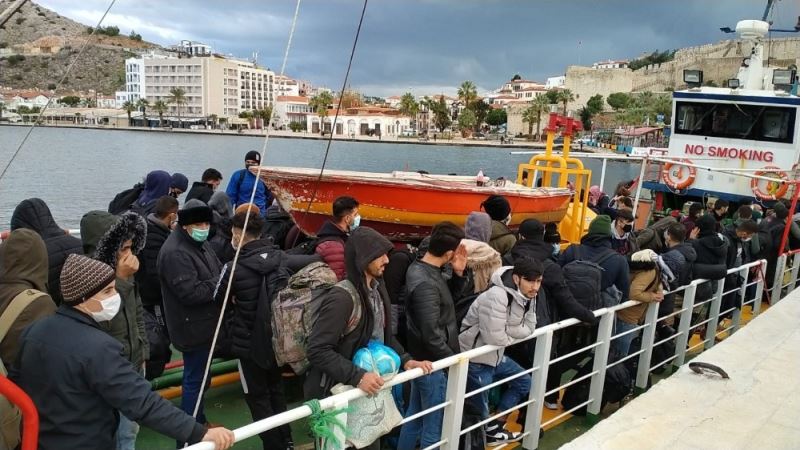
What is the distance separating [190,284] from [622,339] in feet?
A: 11.0

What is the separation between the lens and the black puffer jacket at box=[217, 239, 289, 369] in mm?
3318

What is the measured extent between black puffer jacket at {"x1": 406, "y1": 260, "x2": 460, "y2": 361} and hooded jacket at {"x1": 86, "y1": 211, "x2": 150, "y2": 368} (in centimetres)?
140

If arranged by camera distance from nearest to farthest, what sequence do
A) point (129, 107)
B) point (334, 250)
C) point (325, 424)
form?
point (325, 424)
point (334, 250)
point (129, 107)

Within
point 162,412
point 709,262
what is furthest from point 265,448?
point 709,262

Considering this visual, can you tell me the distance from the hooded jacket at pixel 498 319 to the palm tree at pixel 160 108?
134447 mm

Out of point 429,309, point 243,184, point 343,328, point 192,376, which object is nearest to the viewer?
point 343,328

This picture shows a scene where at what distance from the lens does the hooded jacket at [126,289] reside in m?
2.74

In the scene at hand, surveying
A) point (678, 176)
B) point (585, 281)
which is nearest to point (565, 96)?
point (678, 176)

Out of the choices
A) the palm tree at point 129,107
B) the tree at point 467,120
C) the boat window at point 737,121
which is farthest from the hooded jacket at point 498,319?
the palm tree at point 129,107

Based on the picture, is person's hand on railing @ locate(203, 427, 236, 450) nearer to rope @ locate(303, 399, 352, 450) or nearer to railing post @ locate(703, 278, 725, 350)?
rope @ locate(303, 399, 352, 450)

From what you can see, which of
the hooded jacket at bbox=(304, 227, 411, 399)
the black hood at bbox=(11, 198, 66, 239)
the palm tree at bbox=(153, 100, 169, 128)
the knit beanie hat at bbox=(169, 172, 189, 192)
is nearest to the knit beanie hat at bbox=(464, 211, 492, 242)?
the hooded jacket at bbox=(304, 227, 411, 399)

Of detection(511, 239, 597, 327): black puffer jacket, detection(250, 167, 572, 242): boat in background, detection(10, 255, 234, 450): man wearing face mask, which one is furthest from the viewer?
detection(250, 167, 572, 242): boat in background

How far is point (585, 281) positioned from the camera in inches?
162

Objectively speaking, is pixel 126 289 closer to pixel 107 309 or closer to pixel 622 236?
pixel 107 309
